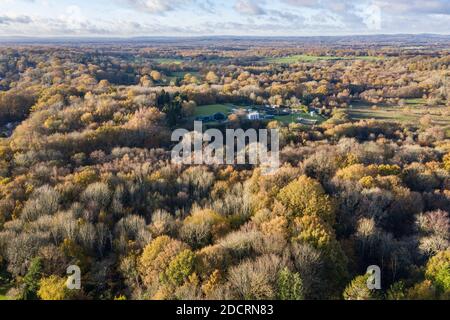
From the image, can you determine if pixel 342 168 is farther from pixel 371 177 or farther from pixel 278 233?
pixel 278 233

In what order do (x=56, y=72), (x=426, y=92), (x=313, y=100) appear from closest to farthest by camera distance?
(x=313, y=100) → (x=426, y=92) → (x=56, y=72)

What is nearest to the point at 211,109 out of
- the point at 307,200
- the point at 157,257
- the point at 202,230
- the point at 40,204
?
the point at 307,200

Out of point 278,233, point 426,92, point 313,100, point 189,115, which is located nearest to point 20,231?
point 278,233

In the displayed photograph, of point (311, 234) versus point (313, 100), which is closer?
point (311, 234)
